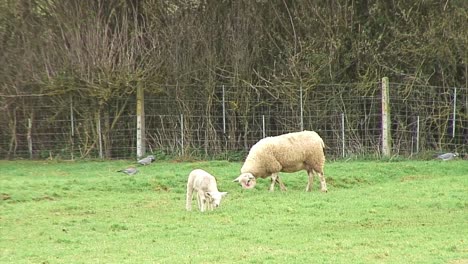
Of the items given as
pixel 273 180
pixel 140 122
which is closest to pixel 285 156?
pixel 273 180

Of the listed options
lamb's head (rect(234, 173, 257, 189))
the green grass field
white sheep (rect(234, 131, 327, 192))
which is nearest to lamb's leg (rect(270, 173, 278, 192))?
white sheep (rect(234, 131, 327, 192))

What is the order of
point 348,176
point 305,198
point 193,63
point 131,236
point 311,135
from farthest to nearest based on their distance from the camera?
point 193,63 → point 348,176 → point 311,135 → point 305,198 → point 131,236

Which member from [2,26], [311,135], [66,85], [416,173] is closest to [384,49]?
[416,173]

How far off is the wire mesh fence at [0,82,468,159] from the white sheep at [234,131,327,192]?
629 cm

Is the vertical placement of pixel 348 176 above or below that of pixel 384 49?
below

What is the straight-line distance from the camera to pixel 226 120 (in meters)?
22.9

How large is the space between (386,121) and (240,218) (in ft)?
33.7

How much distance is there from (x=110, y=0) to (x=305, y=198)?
11845mm

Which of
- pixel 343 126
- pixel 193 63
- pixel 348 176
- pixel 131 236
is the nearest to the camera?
pixel 131 236

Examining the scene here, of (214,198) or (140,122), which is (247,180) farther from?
(140,122)

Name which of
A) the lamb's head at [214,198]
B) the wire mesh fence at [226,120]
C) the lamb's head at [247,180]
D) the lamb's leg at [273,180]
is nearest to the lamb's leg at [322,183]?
the lamb's leg at [273,180]

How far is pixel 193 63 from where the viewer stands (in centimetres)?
2322

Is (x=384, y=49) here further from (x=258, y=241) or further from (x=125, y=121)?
(x=258, y=241)

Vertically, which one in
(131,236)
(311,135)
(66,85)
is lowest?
(131,236)
